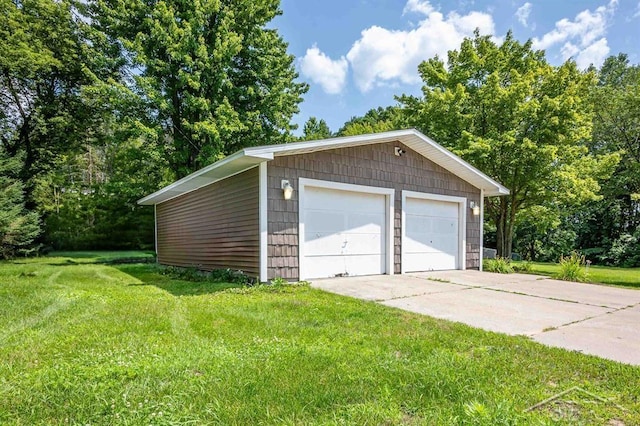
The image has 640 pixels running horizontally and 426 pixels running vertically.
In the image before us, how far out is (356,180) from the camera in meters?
7.90

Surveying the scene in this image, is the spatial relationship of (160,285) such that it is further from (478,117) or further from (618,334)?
(478,117)

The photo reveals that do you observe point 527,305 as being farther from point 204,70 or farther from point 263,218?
point 204,70

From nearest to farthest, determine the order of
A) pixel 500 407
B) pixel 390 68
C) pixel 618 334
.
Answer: pixel 500 407
pixel 618 334
pixel 390 68

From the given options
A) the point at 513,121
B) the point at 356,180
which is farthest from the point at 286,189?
the point at 513,121

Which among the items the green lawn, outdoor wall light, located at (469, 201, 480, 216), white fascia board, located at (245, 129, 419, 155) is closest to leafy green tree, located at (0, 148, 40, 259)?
the green lawn

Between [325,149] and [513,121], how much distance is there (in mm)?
9057

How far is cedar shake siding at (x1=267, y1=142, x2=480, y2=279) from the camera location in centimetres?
671

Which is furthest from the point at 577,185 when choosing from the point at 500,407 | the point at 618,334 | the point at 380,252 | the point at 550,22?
the point at 500,407

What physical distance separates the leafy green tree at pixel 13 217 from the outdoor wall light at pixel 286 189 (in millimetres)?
12470

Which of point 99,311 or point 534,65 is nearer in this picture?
point 99,311

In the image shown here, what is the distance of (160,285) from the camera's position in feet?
23.9

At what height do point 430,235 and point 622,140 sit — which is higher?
point 622,140

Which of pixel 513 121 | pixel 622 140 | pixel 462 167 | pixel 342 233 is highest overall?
pixel 622 140

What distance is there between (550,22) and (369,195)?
35.8ft
